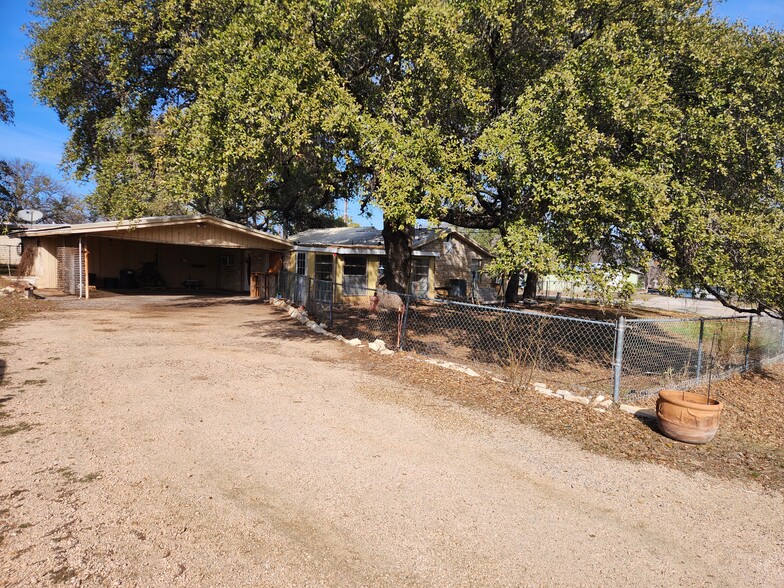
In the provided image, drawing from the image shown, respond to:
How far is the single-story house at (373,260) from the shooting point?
63.6ft

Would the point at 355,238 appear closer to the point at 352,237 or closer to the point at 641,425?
the point at 352,237

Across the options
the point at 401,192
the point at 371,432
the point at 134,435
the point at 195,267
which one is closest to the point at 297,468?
the point at 371,432

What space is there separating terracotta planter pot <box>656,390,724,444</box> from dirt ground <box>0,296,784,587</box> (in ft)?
2.86

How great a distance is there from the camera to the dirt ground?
9.39ft

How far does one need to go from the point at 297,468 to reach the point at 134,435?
1.84 meters

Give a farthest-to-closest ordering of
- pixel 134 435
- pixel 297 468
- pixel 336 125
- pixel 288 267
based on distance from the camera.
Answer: pixel 288 267, pixel 336 125, pixel 134 435, pixel 297 468

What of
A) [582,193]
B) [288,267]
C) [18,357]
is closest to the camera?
[582,193]

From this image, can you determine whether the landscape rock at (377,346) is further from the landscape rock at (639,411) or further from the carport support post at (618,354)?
the landscape rock at (639,411)

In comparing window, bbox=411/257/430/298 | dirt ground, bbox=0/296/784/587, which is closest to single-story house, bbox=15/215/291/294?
window, bbox=411/257/430/298

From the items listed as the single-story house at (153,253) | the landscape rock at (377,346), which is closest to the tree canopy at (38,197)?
the single-story house at (153,253)

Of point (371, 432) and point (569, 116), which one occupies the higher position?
point (569, 116)

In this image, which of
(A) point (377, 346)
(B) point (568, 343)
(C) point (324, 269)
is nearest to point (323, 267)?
(C) point (324, 269)

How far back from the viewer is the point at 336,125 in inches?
350

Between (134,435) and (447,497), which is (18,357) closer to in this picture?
(134,435)
